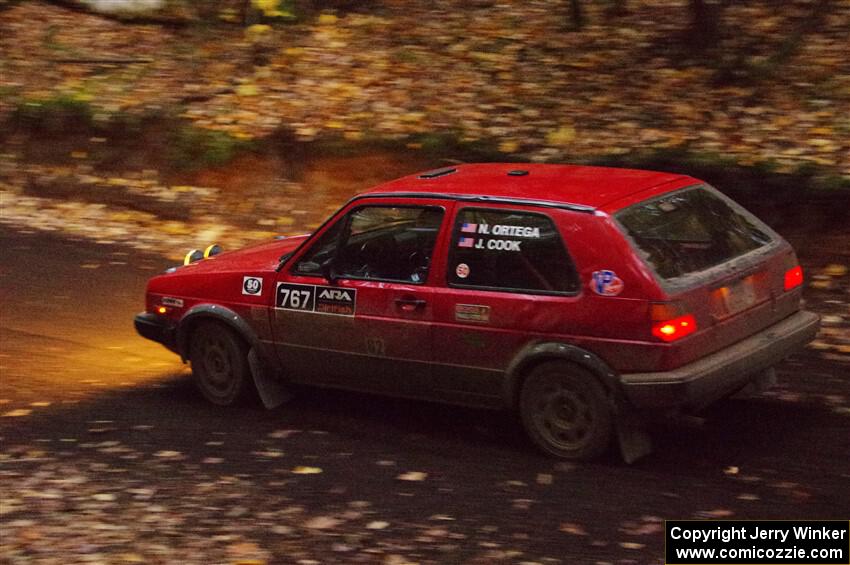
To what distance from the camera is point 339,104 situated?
46.3 feet

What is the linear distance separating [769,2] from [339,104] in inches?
208

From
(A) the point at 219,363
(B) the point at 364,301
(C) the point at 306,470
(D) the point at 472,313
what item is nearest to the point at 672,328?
(D) the point at 472,313

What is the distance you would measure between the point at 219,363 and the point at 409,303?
70.2 inches

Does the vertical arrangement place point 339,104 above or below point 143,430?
above

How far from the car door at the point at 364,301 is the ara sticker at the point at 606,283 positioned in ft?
3.42

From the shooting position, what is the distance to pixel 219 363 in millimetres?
8023

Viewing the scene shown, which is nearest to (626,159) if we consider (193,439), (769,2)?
(769,2)

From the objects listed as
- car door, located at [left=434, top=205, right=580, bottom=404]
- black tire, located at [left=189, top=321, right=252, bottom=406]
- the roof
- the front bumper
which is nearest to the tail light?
car door, located at [left=434, top=205, right=580, bottom=404]

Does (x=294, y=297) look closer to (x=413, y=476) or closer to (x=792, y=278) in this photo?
(x=413, y=476)

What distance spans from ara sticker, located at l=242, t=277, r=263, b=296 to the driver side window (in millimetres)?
312

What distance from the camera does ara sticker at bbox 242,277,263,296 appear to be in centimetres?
758

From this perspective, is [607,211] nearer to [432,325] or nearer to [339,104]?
[432,325]

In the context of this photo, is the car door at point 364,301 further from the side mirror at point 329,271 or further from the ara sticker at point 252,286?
the ara sticker at point 252,286

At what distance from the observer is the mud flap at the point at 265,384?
779 cm
